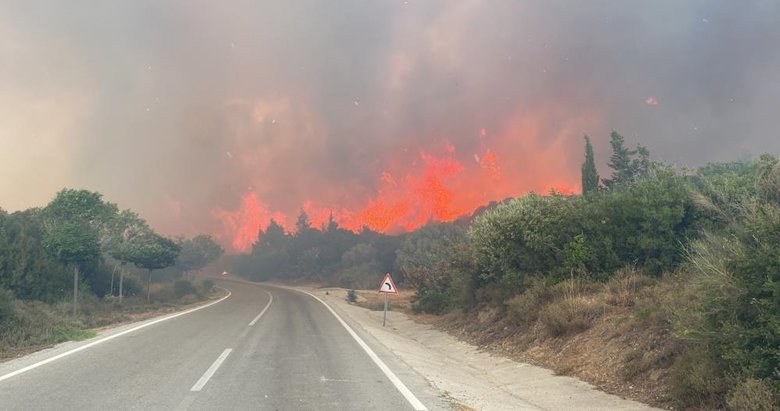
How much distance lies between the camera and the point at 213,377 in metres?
7.80

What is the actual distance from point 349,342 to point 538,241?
659 cm

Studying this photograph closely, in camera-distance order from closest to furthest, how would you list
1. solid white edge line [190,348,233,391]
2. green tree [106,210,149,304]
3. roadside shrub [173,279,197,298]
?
solid white edge line [190,348,233,391] < green tree [106,210,149,304] < roadside shrub [173,279,197,298]

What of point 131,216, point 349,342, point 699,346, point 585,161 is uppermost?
point 585,161

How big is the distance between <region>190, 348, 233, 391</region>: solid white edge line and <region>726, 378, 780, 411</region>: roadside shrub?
7.30 m

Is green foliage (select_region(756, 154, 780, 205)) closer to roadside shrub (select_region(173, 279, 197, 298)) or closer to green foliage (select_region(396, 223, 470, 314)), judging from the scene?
green foliage (select_region(396, 223, 470, 314))

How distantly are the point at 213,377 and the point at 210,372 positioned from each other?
45cm

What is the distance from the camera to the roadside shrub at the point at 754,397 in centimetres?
534

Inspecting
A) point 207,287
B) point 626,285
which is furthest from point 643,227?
point 207,287

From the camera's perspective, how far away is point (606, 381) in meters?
8.08

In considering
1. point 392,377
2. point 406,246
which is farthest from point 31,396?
point 406,246

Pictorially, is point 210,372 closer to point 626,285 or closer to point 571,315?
point 571,315

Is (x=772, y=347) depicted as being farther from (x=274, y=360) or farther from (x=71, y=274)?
(x=71, y=274)

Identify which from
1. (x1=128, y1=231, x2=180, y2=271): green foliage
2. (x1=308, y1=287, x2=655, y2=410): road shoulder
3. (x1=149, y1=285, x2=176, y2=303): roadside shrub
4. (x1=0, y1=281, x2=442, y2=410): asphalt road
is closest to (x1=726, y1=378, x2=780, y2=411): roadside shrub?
(x1=308, y1=287, x2=655, y2=410): road shoulder

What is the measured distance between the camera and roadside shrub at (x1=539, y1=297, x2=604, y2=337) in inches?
419
